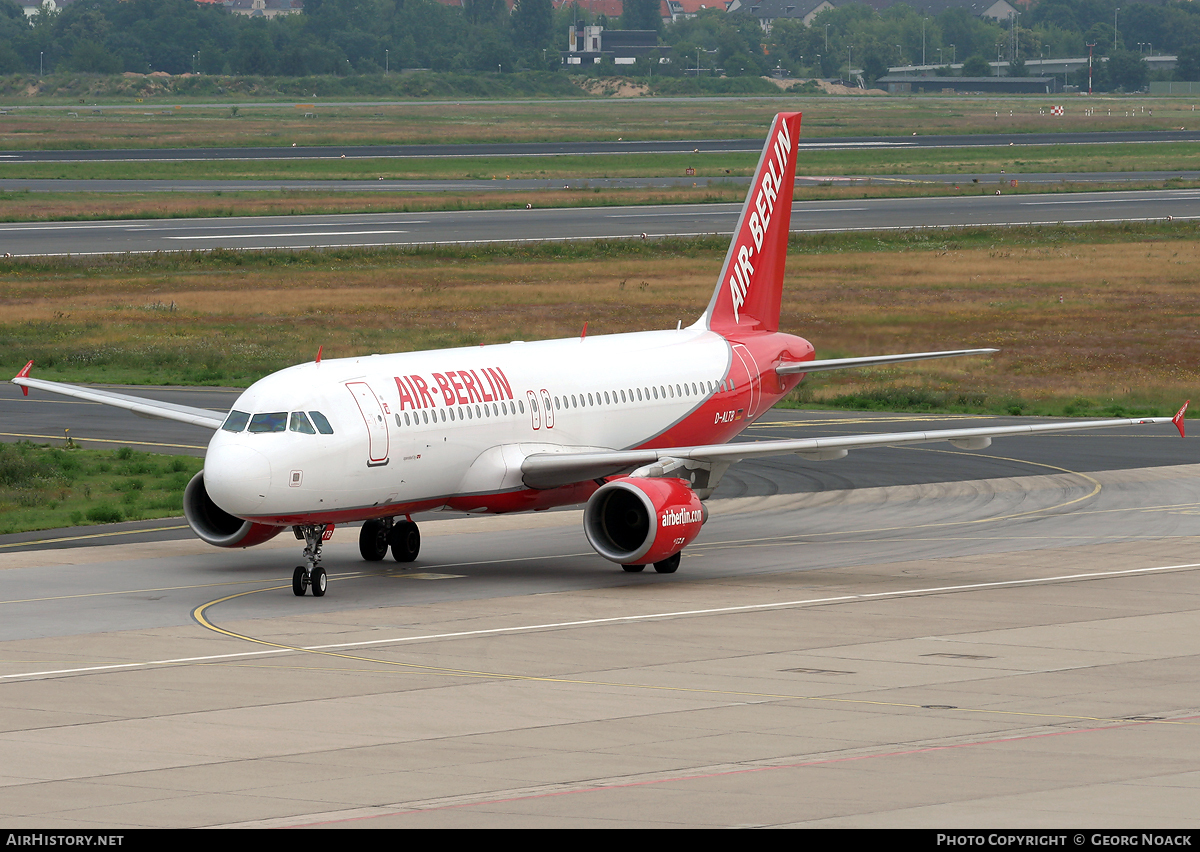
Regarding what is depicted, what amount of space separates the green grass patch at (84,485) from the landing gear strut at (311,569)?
432 inches

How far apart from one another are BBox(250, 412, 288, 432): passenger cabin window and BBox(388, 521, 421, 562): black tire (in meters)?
5.66

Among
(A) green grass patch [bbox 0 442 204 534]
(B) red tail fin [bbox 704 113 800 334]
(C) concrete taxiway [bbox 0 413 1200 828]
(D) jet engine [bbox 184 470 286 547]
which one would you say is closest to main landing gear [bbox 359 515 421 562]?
(C) concrete taxiway [bbox 0 413 1200 828]

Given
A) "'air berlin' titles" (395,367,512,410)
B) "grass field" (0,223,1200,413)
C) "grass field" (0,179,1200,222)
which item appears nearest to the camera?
"'air berlin' titles" (395,367,512,410)

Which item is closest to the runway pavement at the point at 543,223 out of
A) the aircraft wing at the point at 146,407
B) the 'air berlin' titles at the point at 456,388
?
the aircraft wing at the point at 146,407

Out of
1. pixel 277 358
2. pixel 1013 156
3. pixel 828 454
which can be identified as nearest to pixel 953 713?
pixel 828 454

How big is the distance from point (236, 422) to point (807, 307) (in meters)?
52.6

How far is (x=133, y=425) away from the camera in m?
59.1

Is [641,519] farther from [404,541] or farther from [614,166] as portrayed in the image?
[614,166]

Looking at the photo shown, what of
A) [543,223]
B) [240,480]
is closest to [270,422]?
[240,480]

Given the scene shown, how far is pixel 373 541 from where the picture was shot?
38.3 m

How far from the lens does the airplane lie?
3309cm

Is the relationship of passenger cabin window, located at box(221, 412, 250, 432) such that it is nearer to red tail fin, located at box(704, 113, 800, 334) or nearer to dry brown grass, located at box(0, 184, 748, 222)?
red tail fin, located at box(704, 113, 800, 334)

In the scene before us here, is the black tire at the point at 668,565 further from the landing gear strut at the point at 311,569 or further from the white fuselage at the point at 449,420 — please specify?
the landing gear strut at the point at 311,569

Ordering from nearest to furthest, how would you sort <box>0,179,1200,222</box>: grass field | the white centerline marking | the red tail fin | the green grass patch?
the green grass patch < the red tail fin < the white centerline marking < <box>0,179,1200,222</box>: grass field
